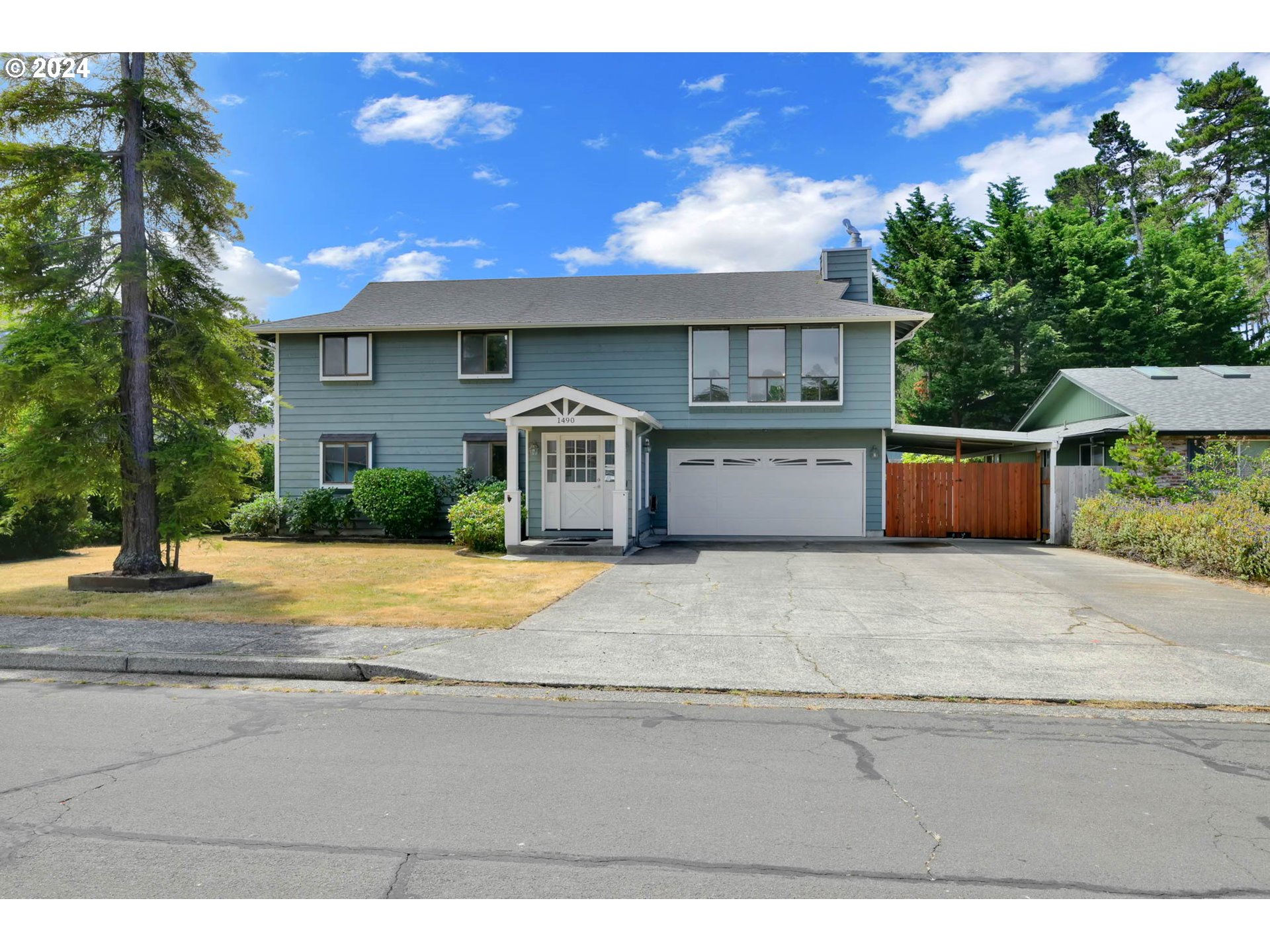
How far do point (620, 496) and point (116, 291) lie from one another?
8.96 m

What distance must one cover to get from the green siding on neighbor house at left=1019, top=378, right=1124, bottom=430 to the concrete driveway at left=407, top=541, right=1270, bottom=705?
9.65 m

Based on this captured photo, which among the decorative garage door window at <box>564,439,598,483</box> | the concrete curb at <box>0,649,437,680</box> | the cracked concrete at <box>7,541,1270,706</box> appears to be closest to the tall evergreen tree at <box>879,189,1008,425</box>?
the decorative garage door window at <box>564,439,598,483</box>

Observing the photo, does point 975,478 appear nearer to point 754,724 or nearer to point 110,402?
point 754,724

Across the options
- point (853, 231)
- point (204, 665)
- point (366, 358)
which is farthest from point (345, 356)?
point (204, 665)

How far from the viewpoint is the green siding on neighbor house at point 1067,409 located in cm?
2156

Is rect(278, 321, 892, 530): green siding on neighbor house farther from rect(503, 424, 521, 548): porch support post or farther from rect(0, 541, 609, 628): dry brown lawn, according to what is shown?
rect(0, 541, 609, 628): dry brown lawn

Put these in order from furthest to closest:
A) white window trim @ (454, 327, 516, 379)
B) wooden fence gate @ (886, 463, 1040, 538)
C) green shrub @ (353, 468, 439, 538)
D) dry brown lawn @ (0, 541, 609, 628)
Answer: wooden fence gate @ (886, 463, 1040, 538) → white window trim @ (454, 327, 516, 379) → green shrub @ (353, 468, 439, 538) → dry brown lawn @ (0, 541, 609, 628)

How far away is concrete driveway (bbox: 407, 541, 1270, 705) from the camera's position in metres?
6.44

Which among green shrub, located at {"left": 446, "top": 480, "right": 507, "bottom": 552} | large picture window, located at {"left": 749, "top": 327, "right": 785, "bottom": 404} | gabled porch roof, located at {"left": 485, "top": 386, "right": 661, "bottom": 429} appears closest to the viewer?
gabled porch roof, located at {"left": 485, "top": 386, "right": 661, "bottom": 429}

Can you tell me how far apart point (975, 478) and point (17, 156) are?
19.6 meters

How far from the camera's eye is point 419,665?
675 centimetres

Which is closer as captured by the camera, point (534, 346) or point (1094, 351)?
point (534, 346)

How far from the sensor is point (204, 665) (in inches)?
268

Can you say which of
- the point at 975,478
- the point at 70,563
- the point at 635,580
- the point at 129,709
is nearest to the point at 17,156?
the point at 70,563
